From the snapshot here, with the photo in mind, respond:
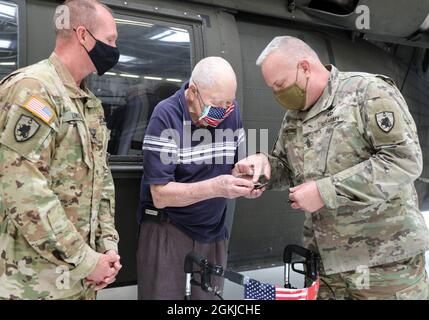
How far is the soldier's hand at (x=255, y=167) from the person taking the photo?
1.86 meters

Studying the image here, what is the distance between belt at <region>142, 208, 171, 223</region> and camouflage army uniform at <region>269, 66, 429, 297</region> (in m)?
0.63

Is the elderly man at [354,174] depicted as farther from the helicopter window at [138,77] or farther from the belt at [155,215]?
the helicopter window at [138,77]

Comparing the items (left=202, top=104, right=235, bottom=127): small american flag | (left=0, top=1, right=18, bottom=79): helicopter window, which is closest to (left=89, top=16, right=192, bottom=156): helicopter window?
(left=0, top=1, right=18, bottom=79): helicopter window

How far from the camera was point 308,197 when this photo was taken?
5.24ft

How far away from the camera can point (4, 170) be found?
52.5 inches

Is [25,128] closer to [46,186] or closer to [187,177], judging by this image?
[46,186]

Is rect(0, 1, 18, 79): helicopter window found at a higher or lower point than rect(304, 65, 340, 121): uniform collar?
higher

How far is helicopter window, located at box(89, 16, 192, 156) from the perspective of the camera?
245cm

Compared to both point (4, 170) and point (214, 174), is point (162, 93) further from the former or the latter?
point (4, 170)

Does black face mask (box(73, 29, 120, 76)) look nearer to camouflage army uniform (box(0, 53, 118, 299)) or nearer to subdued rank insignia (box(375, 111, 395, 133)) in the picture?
camouflage army uniform (box(0, 53, 118, 299))

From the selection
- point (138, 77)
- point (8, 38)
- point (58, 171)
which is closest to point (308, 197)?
point (58, 171)

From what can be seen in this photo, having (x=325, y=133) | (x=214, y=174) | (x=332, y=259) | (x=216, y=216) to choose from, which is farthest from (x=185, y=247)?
(x=325, y=133)

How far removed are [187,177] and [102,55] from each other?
25.3 inches

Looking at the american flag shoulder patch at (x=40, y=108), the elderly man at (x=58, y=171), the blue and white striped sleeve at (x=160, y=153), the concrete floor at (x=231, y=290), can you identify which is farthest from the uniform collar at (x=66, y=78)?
the concrete floor at (x=231, y=290)
